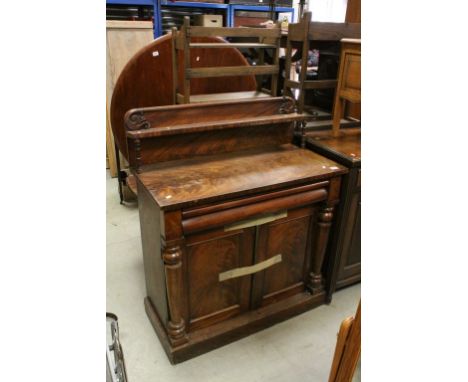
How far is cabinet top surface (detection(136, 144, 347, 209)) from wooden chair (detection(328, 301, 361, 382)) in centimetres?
68

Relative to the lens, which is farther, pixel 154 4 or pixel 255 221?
pixel 154 4

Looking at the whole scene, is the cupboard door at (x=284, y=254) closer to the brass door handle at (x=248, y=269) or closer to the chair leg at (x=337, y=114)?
the brass door handle at (x=248, y=269)

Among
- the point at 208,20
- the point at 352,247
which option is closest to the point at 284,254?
the point at 352,247

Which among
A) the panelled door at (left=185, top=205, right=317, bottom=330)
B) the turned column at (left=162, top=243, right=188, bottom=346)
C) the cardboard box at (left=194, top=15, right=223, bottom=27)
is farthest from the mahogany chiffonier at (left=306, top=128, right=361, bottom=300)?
the cardboard box at (left=194, top=15, right=223, bottom=27)

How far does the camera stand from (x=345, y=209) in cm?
168

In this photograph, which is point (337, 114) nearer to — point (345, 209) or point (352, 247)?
point (345, 209)

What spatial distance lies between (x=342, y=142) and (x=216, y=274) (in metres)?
0.91

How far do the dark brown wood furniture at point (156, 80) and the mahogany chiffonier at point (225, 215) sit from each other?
2.80ft

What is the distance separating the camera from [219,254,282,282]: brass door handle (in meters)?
1.53

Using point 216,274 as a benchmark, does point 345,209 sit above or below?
above

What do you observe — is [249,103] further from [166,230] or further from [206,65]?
[206,65]

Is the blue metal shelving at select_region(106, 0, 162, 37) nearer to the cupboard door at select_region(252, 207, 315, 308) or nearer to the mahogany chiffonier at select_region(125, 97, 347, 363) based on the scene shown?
the mahogany chiffonier at select_region(125, 97, 347, 363)

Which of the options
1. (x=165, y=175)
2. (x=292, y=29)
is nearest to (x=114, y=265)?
(x=165, y=175)

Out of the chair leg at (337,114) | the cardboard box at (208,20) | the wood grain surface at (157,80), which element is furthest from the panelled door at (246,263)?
the cardboard box at (208,20)
